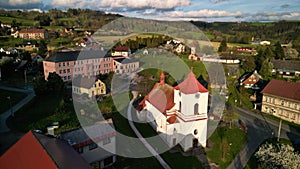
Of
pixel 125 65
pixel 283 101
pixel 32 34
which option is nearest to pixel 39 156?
pixel 283 101

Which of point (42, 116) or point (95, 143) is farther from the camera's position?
point (42, 116)

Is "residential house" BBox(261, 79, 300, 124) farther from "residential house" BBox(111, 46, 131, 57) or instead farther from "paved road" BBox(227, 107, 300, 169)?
"residential house" BBox(111, 46, 131, 57)

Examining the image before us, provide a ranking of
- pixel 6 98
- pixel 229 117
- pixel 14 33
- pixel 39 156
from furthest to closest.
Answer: pixel 14 33 → pixel 6 98 → pixel 229 117 → pixel 39 156

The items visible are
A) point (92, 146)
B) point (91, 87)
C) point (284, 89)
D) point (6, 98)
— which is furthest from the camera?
point (91, 87)

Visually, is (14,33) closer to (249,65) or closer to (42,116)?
(42,116)

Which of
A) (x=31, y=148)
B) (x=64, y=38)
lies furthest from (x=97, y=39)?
(x=31, y=148)

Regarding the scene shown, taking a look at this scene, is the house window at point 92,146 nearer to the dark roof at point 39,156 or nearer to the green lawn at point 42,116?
the dark roof at point 39,156

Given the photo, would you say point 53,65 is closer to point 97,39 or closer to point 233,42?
point 97,39

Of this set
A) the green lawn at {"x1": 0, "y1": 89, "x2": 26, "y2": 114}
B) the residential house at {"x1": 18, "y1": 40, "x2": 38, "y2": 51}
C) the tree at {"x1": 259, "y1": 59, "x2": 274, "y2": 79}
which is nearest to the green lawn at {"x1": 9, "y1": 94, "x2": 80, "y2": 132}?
the green lawn at {"x1": 0, "y1": 89, "x2": 26, "y2": 114}
